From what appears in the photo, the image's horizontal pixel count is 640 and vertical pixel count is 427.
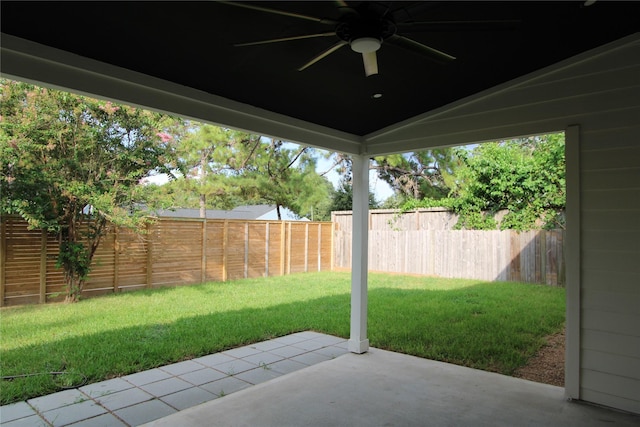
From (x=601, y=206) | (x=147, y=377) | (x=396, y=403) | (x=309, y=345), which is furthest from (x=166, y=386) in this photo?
(x=601, y=206)

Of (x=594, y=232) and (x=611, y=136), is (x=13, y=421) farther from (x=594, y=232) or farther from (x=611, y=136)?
(x=611, y=136)

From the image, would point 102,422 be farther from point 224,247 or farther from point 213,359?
point 224,247

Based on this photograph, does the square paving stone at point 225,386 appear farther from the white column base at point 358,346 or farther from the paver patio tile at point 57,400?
the white column base at point 358,346

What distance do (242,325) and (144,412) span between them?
239 centimetres

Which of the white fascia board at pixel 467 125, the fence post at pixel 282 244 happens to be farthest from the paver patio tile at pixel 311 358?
the fence post at pixel 282 244

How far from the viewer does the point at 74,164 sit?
20.1 feet

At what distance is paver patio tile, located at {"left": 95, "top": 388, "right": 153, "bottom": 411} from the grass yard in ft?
1.36

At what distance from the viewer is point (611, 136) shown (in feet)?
9.45

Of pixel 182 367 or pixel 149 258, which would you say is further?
pixel 149 258

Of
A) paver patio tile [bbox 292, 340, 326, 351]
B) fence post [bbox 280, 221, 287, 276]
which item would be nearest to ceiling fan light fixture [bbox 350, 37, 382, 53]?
paver patio tile [bbox 292, 340, 326, 351]

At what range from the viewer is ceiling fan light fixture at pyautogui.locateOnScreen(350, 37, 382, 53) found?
1.93m

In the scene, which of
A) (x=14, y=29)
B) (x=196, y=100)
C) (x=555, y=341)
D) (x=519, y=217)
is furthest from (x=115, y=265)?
(x=519, y=217)

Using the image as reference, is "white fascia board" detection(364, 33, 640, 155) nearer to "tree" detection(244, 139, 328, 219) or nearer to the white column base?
the white column base

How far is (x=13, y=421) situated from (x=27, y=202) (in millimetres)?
4149
